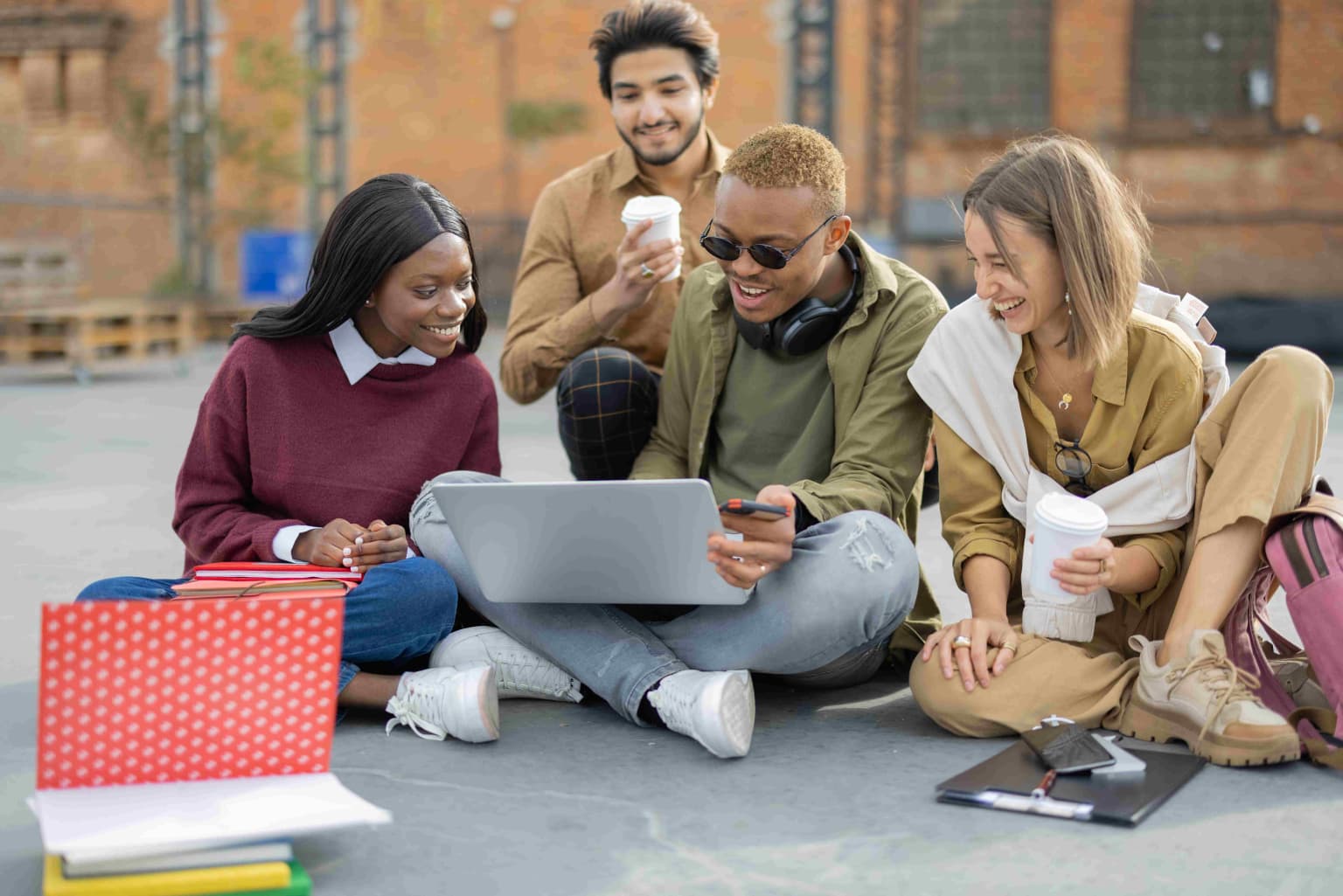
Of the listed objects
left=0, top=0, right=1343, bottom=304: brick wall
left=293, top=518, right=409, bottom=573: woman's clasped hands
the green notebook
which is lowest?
the green notebook

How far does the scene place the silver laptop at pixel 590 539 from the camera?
222cm

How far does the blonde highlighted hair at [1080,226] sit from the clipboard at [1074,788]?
696 mm

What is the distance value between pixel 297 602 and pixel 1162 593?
1519 mm

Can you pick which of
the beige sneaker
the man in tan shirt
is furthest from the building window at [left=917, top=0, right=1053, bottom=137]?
the beige sneaker

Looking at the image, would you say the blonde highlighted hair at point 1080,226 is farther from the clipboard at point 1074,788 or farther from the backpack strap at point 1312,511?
the clipboard at point 1074,788

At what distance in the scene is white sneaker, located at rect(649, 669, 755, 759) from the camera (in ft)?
7.70

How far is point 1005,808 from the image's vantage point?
6.95ft

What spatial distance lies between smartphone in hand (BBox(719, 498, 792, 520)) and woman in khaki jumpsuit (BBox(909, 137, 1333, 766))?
44cm

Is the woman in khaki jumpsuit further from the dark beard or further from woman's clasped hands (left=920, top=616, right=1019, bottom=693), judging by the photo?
the dark beard

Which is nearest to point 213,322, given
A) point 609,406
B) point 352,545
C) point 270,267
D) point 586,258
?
point 270,267

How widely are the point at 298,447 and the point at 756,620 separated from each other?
952 mm

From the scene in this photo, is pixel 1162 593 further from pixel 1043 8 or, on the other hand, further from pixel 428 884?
pixel 1043 8

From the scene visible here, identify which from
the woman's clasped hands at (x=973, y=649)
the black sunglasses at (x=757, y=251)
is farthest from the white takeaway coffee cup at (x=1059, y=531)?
the black sunglasses at (x=757, y=251)

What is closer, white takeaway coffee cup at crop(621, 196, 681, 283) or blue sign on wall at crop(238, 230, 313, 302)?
white takeaway coffee cup at crop(621, 196, 681, 283)
